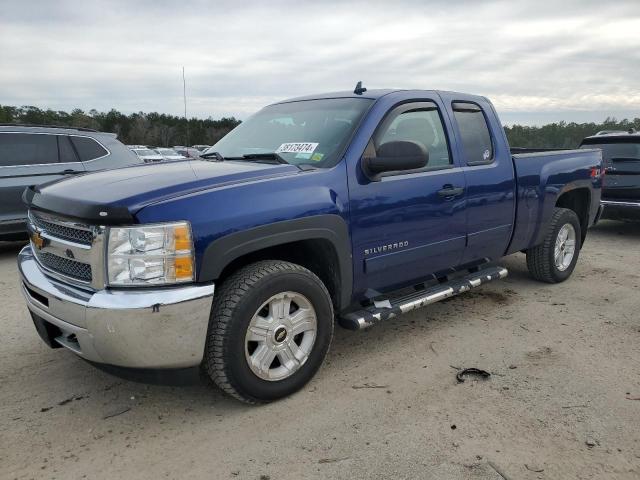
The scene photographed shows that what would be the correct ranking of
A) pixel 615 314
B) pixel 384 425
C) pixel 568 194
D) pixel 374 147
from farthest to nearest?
pixel 568 194, pixel 615 314, pixel 374 147, pixel 384 425

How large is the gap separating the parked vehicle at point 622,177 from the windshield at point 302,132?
6.01 m

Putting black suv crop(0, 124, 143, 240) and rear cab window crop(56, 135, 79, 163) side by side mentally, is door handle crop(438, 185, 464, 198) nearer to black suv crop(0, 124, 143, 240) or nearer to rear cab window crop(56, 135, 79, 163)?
black suv crop(0, 124, 143, 240)

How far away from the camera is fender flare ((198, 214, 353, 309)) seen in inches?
105

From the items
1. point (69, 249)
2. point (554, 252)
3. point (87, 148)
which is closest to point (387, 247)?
point (69, 249)

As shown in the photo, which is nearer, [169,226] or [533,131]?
[169,226]

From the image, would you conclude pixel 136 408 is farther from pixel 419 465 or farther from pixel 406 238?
pixel 406 238

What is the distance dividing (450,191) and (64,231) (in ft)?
8.50

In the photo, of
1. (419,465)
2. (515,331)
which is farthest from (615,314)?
(419,465)

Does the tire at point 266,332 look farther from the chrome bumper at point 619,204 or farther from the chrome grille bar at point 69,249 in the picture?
the chrome bumper at point 619,204

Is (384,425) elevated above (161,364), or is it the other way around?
(161,364)

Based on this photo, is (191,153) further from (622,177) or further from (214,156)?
(622,177)

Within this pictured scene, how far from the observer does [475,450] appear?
8.42ft

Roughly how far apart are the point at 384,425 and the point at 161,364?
3.99ft

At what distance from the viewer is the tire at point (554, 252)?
5219 mm
